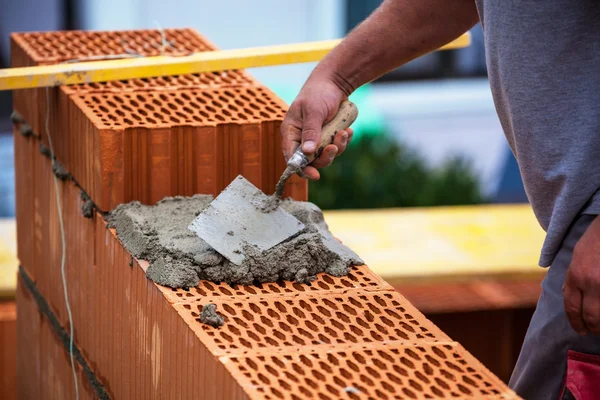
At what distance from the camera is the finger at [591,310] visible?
215cm

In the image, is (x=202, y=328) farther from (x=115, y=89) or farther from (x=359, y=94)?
(x=359, y=94)

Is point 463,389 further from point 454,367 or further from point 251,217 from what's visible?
point 251,217

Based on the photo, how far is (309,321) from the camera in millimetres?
2342

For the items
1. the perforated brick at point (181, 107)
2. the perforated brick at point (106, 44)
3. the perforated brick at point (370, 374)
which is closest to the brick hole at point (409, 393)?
the perforated brick at point (370, 374)

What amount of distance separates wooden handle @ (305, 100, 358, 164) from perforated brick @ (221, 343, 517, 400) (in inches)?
25.1

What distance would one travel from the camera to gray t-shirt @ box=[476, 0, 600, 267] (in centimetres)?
226

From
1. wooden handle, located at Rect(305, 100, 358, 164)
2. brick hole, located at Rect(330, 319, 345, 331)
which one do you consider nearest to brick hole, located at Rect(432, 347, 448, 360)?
brick hole, located at Rect(330, 319, 345, 331)

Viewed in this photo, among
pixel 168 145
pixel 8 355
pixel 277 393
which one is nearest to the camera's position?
pixel 277 393

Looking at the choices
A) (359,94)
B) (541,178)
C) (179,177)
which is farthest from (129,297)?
(359,94)

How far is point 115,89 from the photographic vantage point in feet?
10.7

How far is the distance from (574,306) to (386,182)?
5.47m

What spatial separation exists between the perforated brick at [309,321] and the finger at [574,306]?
0.85 ft

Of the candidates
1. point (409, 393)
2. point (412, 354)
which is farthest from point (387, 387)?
point (412, 354)

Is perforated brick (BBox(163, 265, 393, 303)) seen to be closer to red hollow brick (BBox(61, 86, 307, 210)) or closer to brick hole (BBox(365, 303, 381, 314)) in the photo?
brick hole (BBox(365, 303, 381, 314))
